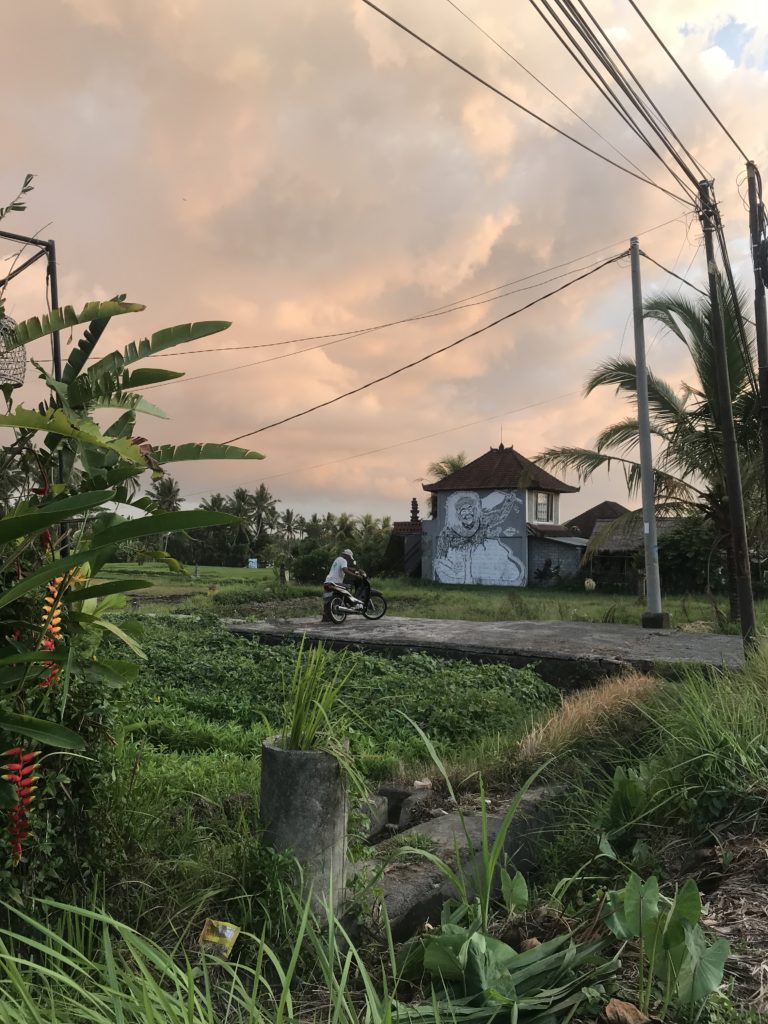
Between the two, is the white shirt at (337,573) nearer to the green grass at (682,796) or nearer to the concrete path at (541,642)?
the concrete path at (541,642)

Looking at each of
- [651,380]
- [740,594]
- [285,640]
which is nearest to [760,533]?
[651,380]

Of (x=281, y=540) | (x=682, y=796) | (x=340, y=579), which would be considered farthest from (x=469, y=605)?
(x=281, y=540)

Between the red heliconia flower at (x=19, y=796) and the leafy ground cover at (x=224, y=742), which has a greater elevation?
the red heliconia flower at (x=19, y=796)

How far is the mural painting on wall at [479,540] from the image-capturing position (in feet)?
113

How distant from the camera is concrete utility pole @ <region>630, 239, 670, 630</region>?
14.9 meters

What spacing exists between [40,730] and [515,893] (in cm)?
173

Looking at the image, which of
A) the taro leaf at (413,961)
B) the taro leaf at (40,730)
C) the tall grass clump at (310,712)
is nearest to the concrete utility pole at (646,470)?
the tall grass clump at (310,712)

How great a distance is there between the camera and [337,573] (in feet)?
50.4

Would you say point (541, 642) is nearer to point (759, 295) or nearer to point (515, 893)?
point (759, 295)

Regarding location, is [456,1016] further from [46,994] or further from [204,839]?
[204,839]

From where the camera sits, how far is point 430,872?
12.9ft

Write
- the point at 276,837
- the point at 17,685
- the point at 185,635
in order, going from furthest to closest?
the point at 185,635 → the point at 276,837 → the point at 17,685

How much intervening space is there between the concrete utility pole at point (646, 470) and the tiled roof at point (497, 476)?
19.0 meters

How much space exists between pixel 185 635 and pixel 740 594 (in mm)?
7544
